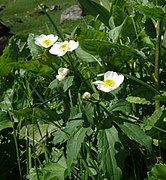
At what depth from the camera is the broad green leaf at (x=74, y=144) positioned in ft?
3.26

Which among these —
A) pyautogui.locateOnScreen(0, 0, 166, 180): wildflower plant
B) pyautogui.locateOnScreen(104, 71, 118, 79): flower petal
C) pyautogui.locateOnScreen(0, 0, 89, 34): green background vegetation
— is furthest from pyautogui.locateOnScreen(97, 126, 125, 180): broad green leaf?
pyautogui.locateOnScreen(0, 0, 89, 34): green background vegetation

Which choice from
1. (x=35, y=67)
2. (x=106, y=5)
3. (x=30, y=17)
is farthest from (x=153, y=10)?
(x=30, y=17)

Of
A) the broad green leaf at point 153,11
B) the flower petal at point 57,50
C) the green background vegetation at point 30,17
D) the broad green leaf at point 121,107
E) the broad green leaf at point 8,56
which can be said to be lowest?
the green background vegetation at point 30,17

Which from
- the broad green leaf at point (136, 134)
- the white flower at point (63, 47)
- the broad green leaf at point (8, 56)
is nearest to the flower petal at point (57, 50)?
the white flower at point (63, 47)

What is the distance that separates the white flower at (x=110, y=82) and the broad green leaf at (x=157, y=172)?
17 centimetres

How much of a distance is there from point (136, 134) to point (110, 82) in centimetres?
11

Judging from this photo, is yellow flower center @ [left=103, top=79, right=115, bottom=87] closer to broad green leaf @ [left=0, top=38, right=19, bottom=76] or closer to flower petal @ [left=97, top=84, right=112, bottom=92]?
flower petal @ [left=97, top=84, right=112, bottom=92]

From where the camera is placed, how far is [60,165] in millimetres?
1153

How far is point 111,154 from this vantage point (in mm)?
991

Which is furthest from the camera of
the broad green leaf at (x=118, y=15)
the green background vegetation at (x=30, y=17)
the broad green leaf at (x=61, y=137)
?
the green background vegetation at (x=30, y=17)

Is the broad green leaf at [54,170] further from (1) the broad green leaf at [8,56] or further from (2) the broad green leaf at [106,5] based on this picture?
(2) the broad green leaf at [106,5]

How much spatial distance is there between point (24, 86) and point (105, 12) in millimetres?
284

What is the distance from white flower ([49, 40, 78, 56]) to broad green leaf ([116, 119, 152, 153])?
206mm

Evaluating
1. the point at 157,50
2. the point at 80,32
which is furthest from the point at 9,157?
the point at 157,50
